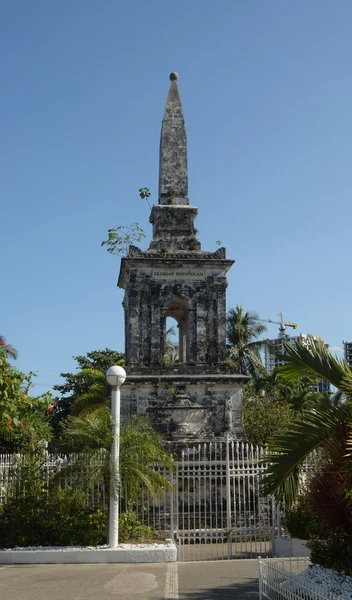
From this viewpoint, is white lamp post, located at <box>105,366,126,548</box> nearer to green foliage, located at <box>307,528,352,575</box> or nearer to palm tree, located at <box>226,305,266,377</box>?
green foliage, located at <box>307,528,352,575</box>

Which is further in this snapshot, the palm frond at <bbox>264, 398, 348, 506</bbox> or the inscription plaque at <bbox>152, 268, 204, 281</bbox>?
the inscription plaque at <bbox>152, 268, 204, 281</bbox>

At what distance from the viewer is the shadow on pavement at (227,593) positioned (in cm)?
1048

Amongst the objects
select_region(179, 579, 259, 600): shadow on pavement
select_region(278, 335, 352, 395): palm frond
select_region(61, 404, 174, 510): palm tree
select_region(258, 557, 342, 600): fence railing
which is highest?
select_region(278, 335, 352, 395): palm frond

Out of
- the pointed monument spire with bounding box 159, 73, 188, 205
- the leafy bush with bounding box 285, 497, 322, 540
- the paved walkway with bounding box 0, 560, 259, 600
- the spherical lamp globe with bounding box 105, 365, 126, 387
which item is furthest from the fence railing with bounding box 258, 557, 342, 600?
the pointed monument spire with bounding box 159, 73, 188, 205

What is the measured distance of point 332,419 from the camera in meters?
9.03

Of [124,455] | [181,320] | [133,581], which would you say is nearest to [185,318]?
[181,320]

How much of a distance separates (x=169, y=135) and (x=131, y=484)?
45.5 feet

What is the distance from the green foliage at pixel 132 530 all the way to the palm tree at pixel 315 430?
236 inches

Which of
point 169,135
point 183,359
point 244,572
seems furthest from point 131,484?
point 169,135

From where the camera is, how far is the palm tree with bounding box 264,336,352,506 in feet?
28.8

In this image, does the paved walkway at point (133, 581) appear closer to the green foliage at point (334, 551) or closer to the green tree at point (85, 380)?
the green foliage at point (334, 551)

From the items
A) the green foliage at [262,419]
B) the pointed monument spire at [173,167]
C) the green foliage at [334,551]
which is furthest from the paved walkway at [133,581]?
the green foliage at [262,419]

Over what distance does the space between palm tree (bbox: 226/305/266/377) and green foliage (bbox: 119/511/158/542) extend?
29184 mm

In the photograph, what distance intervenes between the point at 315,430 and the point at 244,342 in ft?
121
